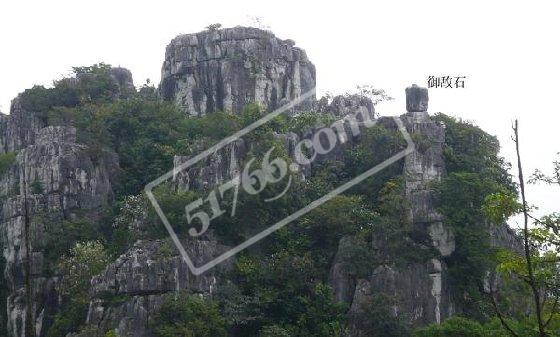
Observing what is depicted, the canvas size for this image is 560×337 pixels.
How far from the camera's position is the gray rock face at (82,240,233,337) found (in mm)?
19281

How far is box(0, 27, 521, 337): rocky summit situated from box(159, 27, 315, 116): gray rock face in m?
2.41

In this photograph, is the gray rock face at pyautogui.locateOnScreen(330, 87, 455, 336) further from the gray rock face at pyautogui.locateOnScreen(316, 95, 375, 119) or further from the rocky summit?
the gray rock face at pyautogui.locateOnScreen(316, 95, 375, 119)

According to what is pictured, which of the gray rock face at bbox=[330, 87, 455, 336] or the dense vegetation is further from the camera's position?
the gray rock face at bbox=[330, 87, 455, 336]

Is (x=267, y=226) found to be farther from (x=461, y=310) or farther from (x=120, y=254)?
(x=461, y=310)

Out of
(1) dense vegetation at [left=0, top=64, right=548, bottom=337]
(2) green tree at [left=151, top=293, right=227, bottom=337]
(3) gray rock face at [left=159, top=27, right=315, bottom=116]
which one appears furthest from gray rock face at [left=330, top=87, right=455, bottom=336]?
(3) gray rock face at [left=159, top=27, right=315, bottom=116]

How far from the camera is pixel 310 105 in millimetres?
30594

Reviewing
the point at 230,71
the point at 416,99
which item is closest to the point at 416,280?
the point at 416,99

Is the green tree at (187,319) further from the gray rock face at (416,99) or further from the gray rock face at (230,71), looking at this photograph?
the gray rock face at (230,71)

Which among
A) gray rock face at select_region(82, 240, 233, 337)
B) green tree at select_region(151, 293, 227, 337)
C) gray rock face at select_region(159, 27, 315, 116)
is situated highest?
gray rock face at select_region(159, 27, 315, 116)

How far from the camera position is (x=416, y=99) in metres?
26.2

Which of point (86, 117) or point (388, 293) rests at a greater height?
point (86, 117)

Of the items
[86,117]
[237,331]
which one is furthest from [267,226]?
[86,117]

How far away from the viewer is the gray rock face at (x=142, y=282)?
63.3 ft

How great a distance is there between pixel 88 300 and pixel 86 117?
875cm
